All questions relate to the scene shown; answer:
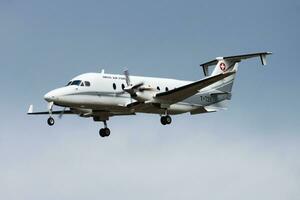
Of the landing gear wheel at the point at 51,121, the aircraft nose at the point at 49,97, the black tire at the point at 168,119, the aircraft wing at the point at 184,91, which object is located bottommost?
the black tire at the point at 168,119

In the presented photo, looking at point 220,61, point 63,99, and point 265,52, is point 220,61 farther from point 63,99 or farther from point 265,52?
point 63,99

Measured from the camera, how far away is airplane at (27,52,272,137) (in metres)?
52.7

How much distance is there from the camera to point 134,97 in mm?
53750

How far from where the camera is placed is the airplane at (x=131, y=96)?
52.7 meters

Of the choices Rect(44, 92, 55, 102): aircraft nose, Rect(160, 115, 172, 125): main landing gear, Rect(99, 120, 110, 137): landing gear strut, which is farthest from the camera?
Rect(99, 120, 110, 137): landing gear strut

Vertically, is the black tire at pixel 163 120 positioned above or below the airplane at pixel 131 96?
below

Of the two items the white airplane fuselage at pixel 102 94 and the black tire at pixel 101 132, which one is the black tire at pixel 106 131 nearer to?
the black tire at pixel 101 132

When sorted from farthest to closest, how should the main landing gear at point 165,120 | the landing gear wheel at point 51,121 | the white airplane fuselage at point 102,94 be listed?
the main landing gear at point 165,120, the white airplane fuselage at point 102,94, the landing gear wheel at point 51,121

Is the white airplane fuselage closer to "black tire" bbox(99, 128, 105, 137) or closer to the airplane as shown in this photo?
the airplane

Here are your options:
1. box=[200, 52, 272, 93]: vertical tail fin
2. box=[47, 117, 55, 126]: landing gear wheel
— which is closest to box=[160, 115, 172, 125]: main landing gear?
box=[200, 52, 272, 93]: vertical tail fin

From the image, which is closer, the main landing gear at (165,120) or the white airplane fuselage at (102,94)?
the white airplane fuselage at (102,94)

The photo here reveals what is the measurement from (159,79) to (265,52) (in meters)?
7.38

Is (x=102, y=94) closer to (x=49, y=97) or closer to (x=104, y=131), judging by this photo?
(x=49, y=97)

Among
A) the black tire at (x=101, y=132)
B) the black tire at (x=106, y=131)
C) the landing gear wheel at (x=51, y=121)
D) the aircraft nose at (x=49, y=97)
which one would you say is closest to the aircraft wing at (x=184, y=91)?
the black tire at (x=106, y=131)
